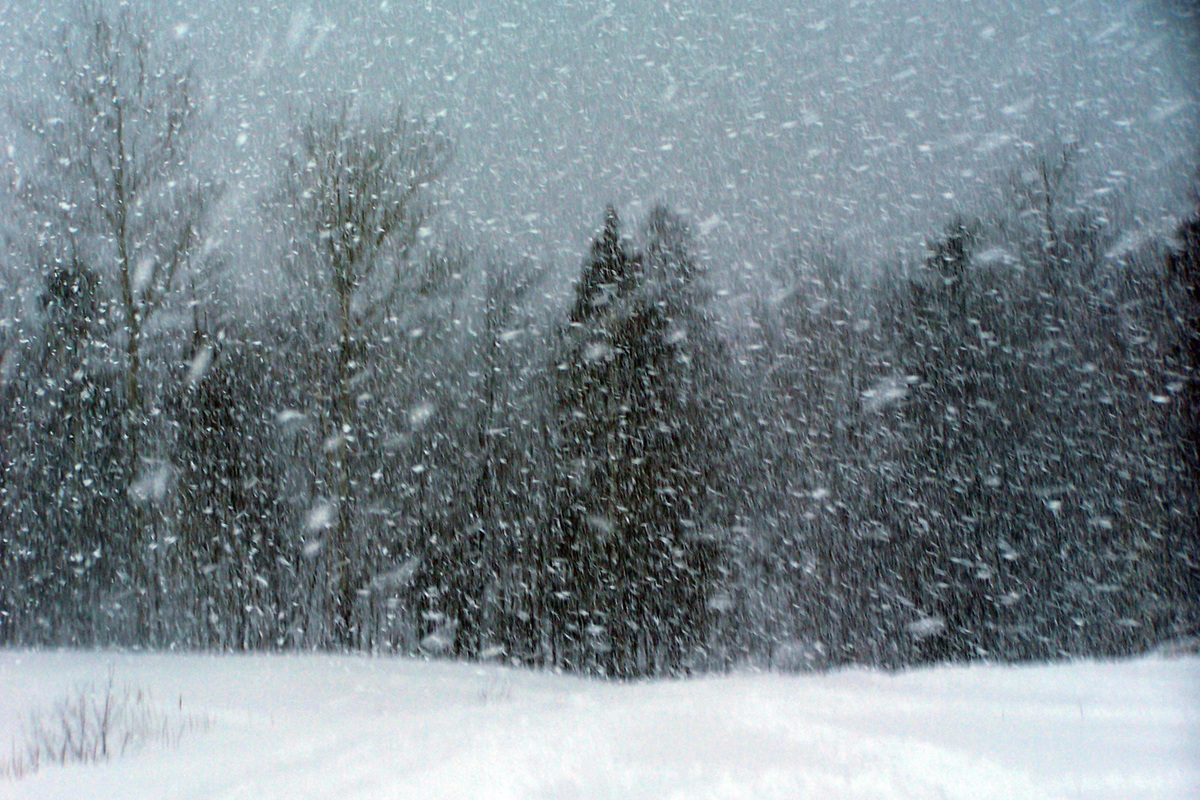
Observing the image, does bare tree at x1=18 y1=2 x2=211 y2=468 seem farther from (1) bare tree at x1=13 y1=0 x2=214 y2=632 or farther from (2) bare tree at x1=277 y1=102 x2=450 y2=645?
(2) bare tree at x1=277 y1=102 x2=450 y2=645

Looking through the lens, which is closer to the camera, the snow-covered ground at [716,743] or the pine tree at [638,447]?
the snow-covered ground at [716,743]

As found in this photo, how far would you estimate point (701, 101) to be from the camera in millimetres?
12180

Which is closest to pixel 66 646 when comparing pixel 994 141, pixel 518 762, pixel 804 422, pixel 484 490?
pixel 484 490

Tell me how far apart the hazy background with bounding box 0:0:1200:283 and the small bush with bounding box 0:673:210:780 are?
428 centimetres

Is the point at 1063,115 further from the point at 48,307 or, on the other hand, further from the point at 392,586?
the point at 48,307

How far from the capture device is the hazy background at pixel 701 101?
25.6ft

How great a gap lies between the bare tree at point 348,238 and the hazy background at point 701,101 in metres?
0.43

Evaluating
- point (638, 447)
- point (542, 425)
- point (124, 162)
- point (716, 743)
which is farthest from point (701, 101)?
point (716, 743)

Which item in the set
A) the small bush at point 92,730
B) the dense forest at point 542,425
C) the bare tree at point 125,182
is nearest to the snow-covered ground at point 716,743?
the small bush at point 92,730

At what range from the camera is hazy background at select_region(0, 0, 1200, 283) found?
7805mm

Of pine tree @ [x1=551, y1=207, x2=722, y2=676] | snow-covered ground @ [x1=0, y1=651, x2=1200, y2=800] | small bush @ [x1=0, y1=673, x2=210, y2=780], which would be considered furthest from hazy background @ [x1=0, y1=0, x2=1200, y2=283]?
small bush @ [x1=0, y1=673, x2=210, y2=780]

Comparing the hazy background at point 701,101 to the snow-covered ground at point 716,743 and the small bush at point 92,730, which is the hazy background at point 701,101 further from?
the small bush at point 92,730

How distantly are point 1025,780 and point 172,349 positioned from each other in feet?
27.6

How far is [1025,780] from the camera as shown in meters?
2.17
